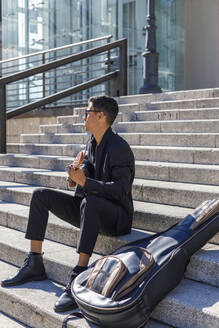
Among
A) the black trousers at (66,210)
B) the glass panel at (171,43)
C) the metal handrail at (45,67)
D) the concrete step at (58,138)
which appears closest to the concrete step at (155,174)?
the concrete step at (58,138)

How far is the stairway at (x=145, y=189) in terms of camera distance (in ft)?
10.4

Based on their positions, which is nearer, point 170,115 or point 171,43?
point 170,115

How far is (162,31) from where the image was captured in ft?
42.7

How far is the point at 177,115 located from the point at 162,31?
7.24 metres

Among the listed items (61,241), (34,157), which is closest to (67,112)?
(34,157)

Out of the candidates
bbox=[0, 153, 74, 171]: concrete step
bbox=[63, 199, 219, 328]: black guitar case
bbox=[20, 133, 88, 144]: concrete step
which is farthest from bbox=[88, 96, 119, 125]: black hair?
bbox=[20, 133, 88, 144]: concrete step

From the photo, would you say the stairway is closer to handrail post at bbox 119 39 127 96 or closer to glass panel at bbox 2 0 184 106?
handrail post at bbox 119 39 127 96

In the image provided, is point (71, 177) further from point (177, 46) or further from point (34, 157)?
point (177, 46)

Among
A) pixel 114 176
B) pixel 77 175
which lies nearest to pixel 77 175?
pixel 77 175

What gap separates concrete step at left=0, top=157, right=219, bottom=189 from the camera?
179 inches

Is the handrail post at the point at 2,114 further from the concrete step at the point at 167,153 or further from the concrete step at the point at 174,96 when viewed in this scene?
the concrete step at the point at 174,96

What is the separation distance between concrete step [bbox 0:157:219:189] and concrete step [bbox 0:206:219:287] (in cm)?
86

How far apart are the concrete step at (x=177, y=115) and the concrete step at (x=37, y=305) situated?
320cm

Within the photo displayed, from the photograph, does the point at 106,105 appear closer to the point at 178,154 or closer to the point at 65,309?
the point at 65,309
